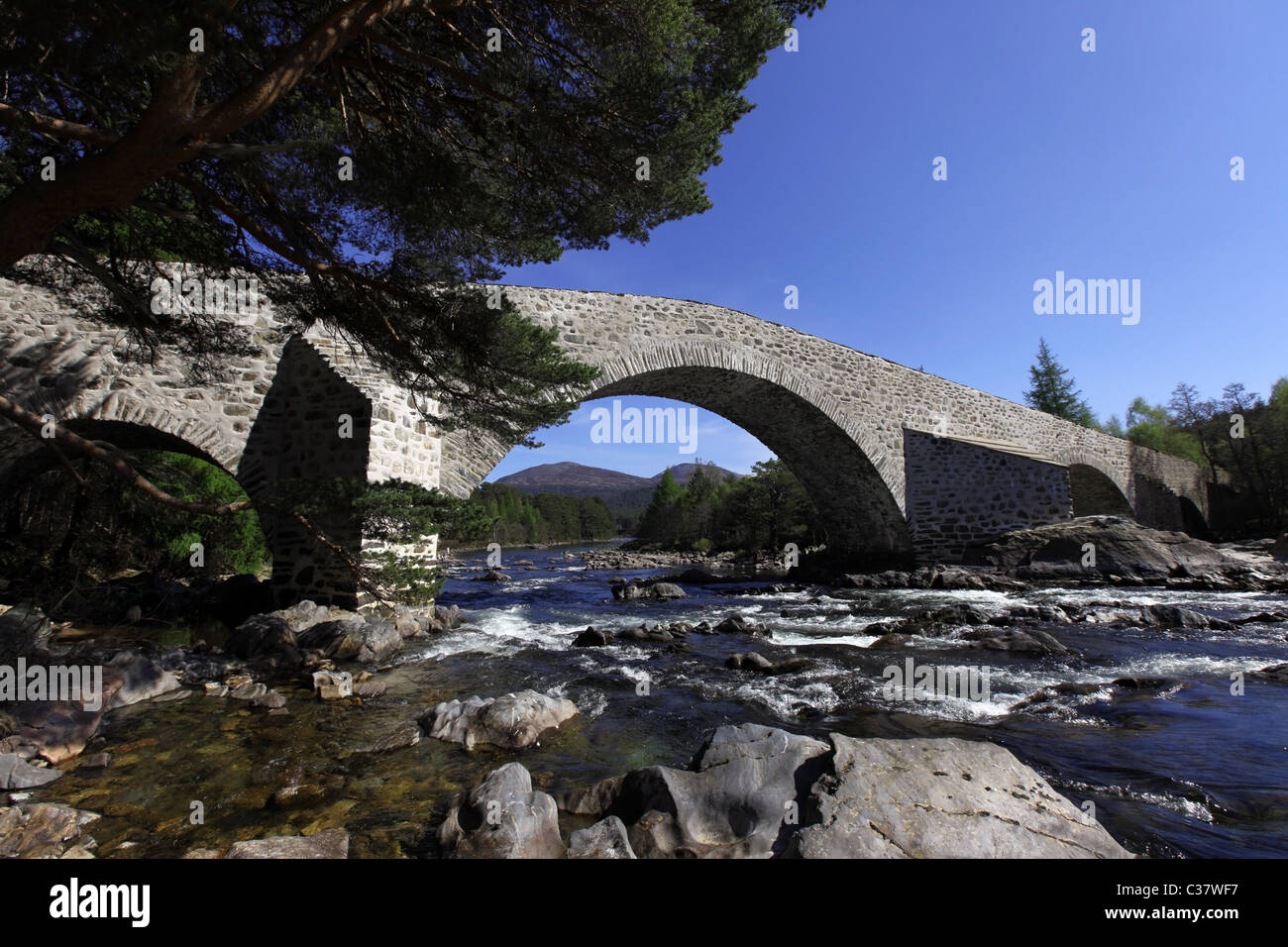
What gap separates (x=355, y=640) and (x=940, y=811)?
17.3 feet

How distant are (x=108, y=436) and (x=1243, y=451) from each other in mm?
43614

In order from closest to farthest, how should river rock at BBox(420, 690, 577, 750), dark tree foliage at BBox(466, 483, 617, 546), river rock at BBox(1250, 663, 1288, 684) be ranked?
river rock at BBox(420, 690, 577, 750) < river rock at BBox(1250, 663, 1288, 684) < dark tree foliage at BBox(466, 483, 617, 546)

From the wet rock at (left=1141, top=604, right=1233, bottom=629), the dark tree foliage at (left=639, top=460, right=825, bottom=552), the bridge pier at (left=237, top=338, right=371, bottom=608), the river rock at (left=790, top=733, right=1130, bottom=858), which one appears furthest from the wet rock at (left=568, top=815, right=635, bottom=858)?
the dark tree foliage at (left=639, top=460, right=825, bottom=552)

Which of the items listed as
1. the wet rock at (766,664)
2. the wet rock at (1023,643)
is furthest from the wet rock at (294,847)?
the wet rock at (1023,643)

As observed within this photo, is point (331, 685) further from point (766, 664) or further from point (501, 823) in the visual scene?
point (766, 664)

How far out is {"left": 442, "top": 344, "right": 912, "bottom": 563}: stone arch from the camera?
10688 millimetres

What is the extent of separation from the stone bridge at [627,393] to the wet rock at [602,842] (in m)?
3.30

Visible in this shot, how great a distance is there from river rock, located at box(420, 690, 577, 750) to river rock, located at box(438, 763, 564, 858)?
993 mm

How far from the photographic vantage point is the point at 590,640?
696 cm

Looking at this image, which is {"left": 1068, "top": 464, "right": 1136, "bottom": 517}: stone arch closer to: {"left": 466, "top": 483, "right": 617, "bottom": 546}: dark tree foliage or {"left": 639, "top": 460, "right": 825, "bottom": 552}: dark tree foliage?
{"left": 639, "top": 460, "right": 825, "bottom": 552}: dark tree foliage

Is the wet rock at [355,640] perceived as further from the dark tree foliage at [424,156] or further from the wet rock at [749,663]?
the wet rock at [749,663]

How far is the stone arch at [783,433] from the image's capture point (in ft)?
35.1

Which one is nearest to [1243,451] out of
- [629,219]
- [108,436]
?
[629,219]
